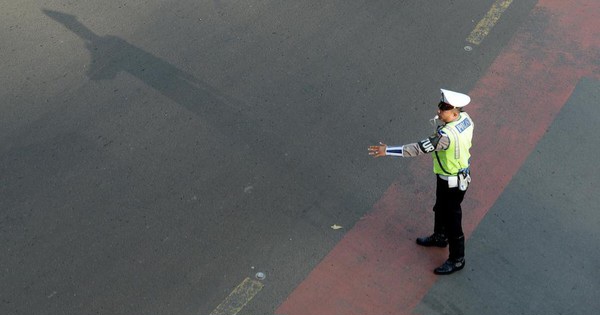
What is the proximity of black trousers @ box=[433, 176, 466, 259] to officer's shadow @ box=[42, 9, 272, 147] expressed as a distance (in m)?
2.52

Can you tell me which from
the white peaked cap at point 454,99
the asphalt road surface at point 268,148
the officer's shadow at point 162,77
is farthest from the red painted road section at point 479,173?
the officer's shadow at point 162,77

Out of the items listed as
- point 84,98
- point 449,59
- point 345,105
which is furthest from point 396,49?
point 84,98

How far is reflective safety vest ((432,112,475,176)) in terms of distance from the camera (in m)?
6.77

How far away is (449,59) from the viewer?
33.2ft

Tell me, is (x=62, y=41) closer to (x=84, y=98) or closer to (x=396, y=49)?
(x=84, y=98)

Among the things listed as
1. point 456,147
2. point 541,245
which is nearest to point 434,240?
point 541,245

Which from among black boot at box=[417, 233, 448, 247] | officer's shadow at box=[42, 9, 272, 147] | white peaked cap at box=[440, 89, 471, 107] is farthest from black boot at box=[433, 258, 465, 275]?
officer's shadow at box=[42, 9, 272, 147]

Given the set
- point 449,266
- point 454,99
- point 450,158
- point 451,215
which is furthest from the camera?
point 449,266

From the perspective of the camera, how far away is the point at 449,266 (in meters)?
7.41

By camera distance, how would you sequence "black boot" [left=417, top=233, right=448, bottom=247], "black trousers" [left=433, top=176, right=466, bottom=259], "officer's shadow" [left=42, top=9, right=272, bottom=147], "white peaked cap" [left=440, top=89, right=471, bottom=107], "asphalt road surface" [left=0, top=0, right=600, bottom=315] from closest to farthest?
1. "white peaked cap" [left=440, top=89, right=471, bottom=107]
2. "black trousers" [left=433, top=176, right=466, bottom=259]
3. "asphalt road surface" [left=0, top=0, right=600, bottom=315]
4. "black boot" [left=417, top=233, right=448, bottom=247]
5. "officer's shadow" [left=42, top=9, right=272, bottom=147]

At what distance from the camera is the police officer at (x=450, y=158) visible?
6.77 meters

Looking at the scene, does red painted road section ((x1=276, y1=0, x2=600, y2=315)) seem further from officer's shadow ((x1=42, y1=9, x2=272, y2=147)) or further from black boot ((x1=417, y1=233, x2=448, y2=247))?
officer's shadow ((x1=42, y1=9, x2=272, y2=147))

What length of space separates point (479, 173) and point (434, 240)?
1.29 meters

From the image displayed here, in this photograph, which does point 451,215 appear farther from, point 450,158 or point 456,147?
point 456,147
